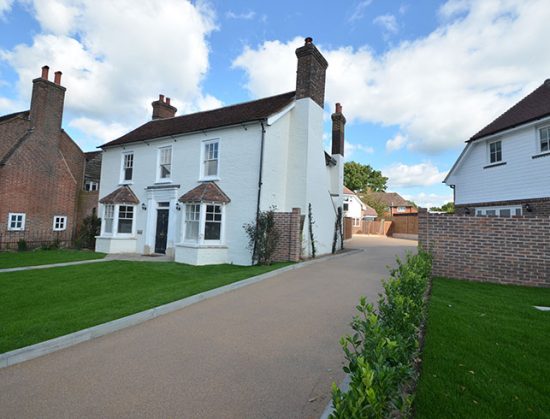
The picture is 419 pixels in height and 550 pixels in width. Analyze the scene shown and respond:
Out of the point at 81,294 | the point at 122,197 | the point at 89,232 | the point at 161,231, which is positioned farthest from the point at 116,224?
the point at 81,294

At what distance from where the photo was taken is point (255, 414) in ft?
10.0

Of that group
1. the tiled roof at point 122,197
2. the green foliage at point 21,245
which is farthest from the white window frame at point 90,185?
the tiled roof at point 122,197

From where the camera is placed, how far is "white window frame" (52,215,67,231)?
19.8m

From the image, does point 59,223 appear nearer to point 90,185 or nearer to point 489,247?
point 90,185

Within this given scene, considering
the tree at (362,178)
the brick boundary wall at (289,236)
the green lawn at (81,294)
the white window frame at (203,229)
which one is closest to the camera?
the green lawn at (81,294)

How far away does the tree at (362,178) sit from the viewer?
222ft

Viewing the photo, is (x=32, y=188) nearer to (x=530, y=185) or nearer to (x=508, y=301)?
(x=508, y=301)

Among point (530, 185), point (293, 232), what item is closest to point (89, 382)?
point (293, 232)

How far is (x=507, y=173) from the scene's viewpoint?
14336 mm

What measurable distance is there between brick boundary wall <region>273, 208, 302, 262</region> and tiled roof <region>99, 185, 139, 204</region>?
8.72 m

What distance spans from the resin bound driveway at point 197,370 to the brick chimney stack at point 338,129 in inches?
616

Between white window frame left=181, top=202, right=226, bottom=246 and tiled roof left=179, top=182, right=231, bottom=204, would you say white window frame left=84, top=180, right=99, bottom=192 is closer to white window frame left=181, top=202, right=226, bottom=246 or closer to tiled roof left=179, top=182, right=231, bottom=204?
tiled roof left=179, top=182, right=231, bottom=204

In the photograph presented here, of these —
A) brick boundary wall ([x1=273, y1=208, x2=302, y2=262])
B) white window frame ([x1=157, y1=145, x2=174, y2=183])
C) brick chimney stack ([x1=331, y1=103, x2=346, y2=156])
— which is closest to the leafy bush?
brick boundary wall ([x1=273, y1=208, x2=302, y2=262])

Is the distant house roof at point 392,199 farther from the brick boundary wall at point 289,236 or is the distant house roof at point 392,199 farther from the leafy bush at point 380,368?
the leafy bush at point 380,368
